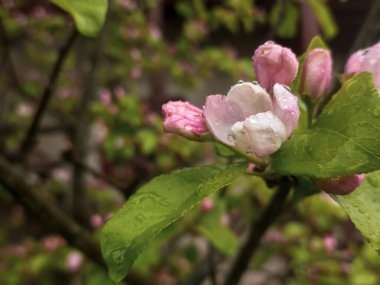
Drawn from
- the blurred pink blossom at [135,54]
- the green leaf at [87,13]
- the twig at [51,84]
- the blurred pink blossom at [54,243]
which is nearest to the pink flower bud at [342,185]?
the green leaf at [87,13]

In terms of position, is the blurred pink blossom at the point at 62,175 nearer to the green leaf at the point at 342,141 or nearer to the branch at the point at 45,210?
the branch at the point at 45,210

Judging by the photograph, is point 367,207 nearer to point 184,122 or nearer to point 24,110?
point 184,122

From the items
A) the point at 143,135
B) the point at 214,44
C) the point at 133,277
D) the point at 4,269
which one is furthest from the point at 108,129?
the point at 214,44

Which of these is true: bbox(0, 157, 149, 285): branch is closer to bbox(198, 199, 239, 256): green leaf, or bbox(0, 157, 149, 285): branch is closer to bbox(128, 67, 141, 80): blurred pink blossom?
bbox(198, 199, 239, 256): green leaf

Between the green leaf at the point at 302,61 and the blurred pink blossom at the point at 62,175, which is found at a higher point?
the green leaf at the point at 302,61

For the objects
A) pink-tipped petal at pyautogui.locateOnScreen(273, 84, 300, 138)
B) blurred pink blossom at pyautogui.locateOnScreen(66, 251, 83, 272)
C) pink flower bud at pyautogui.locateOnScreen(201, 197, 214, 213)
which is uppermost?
pink-tipped petal at pyautogui.locateOnScreen(273, 84, 300, 138)

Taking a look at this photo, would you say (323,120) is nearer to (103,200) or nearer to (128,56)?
(103,200)

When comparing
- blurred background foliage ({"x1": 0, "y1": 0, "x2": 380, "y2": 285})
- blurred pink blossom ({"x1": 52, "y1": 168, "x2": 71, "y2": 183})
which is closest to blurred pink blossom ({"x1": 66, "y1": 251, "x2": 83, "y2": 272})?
blurred background foliage ({"x1": 0, "y1": 0, "x2": 380, "y2": 285})
